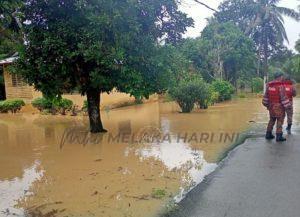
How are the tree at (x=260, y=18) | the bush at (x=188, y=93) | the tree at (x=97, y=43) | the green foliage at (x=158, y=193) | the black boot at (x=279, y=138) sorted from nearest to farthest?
the green foliage at (x=158, y=193), the black boot at (x=279, y=138), the tree at (x=97, y=43), the bush at (x=188, y=93), the tree at (x=260, y=18)

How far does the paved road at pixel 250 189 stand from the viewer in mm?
5270

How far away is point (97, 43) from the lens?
11023 mm

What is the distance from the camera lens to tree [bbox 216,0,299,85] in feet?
138

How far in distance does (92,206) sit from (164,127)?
8.98 meters

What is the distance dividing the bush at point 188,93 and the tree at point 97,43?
775 cm

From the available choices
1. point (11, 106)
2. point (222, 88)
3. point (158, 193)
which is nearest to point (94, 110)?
point (158, 193)

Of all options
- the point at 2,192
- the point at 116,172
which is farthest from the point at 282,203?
the point at 2,192

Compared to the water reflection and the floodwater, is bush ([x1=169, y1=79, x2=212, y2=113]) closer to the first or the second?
the floodwater

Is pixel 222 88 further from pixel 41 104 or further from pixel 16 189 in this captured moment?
pixel 16 189

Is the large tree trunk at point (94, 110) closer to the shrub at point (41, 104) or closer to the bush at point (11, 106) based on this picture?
the shrub at point (41, 104)

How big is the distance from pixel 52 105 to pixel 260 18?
26854 mm

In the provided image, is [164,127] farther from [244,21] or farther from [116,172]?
[244,21]

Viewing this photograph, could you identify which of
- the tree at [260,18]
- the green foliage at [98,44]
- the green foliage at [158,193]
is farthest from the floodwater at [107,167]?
the tree at [260,18]

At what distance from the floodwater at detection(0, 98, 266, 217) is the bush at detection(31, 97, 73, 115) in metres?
6.93
